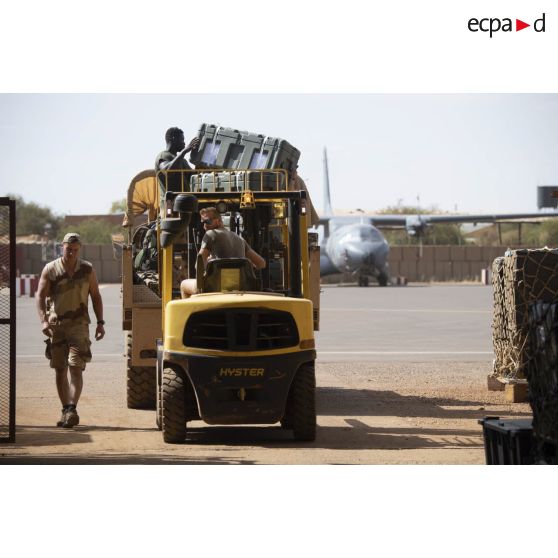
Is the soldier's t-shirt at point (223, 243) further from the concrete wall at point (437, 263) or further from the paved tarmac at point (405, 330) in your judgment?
the concrete wall at point (437, 263)

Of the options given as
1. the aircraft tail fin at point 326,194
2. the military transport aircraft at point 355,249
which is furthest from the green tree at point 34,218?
A: the military transport aircraft at point 355,249

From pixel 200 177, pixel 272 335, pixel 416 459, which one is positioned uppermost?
pixel 200 177

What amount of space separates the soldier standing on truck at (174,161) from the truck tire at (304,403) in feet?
11.3

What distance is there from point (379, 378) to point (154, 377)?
4.78 m

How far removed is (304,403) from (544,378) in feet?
13.3

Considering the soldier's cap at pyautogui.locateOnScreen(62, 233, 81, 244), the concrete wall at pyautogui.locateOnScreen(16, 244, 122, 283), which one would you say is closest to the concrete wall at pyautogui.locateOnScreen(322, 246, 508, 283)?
the concrete wall at pyautogui.locateOnScreen(16, 244, 122, 283)

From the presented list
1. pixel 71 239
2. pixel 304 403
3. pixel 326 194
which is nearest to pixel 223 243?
pixel 304 403

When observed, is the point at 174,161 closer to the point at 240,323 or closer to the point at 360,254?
the point at 240,323

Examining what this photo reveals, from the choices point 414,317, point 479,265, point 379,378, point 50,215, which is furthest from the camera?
point 50,215

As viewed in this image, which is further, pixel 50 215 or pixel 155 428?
pixel 50 215

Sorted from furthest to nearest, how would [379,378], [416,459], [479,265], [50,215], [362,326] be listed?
[50,215], [479,265], [362,326], [379,378], [416,459]

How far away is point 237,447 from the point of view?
469 inches

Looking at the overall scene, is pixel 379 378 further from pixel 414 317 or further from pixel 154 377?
pixel 414 317

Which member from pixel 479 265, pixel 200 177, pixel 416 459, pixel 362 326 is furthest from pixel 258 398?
pixel 479 265
